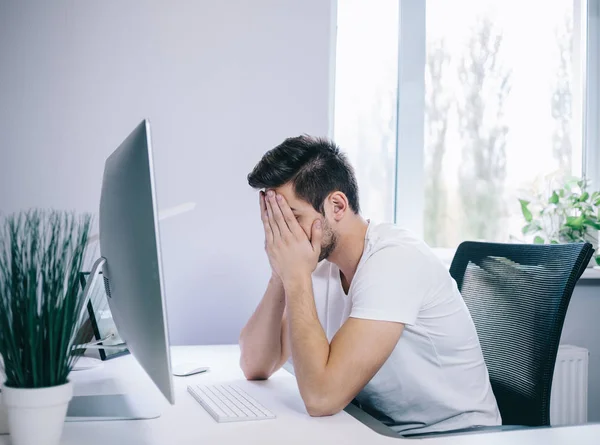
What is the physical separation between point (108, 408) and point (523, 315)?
0.82 metres

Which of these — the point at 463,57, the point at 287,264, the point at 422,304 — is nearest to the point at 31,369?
the point at 287,264

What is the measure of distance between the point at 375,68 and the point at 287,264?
1.24m

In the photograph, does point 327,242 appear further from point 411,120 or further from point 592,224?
point 592,224

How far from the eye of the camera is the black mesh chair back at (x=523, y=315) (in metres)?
1.20

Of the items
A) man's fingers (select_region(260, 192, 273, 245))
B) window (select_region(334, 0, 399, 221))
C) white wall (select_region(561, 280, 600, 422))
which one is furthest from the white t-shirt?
white wall (select_region(561, 280, 600, 422))

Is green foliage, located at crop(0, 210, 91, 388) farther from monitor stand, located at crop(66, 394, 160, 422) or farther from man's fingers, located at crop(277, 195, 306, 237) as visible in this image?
man's fingers, located at crop(277, 195, 306, 237)

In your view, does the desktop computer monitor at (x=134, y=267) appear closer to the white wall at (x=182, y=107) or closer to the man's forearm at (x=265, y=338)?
the man's forearm at (x=265, y=338)

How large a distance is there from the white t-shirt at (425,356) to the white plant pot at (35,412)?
57 centimetres

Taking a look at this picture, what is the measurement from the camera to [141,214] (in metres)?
0.76

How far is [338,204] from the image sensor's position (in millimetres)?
1372

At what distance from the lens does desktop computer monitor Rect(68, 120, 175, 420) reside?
0.73 metres

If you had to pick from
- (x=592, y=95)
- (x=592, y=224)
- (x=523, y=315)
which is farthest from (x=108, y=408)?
(x=592, y=95)

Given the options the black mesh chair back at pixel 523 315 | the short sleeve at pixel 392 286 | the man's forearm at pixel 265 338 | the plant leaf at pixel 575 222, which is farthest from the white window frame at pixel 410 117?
the short sleeve at pixel 392 286

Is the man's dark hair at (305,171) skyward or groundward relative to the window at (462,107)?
groundward
